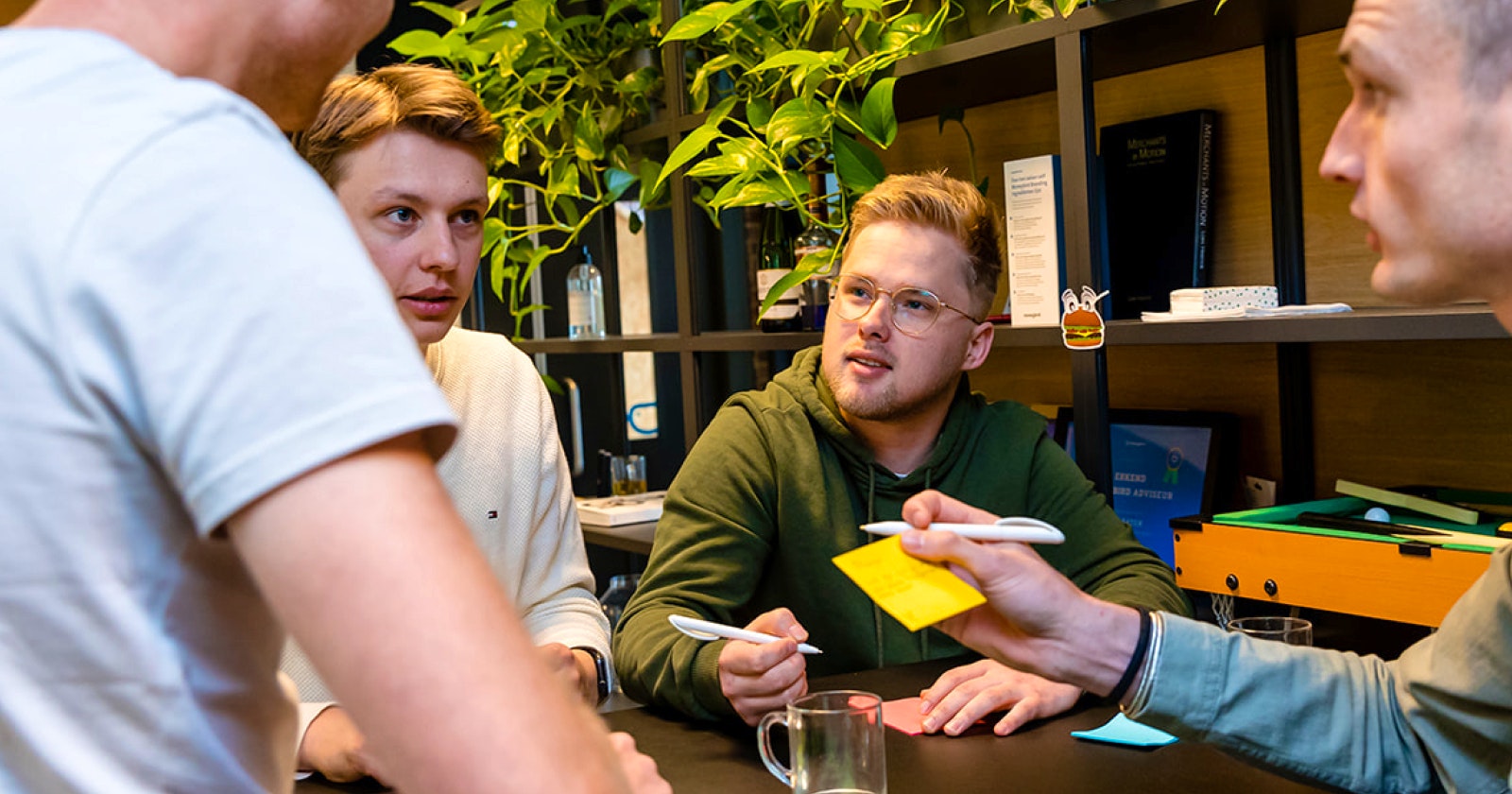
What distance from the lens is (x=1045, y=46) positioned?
2.14 m

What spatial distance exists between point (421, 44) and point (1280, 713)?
8.80 feet

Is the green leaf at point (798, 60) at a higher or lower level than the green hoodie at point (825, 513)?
higher

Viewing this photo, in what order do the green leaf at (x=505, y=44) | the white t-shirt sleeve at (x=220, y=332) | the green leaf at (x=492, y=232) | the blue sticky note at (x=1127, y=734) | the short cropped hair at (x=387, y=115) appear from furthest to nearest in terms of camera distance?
the green leaf at (x=492, y=232) → the green leaf at (x=505, y=44) → the short cropped hair at (x=387, y=115) → the blue sticky note at (x=1127, y=734) → the white t-shirt sleeve at (x=220, y=332)

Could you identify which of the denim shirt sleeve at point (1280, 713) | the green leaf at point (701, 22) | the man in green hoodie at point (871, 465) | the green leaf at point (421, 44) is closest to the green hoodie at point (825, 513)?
the man in green hoodie at point (871, 465)

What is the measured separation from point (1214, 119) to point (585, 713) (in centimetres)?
213

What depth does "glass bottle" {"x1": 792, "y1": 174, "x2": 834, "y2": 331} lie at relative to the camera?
8.51 feet

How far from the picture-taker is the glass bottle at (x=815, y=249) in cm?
259

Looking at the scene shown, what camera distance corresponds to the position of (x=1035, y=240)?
2191 millimetres

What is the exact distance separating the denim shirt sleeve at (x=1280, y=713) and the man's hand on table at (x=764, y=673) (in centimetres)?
41

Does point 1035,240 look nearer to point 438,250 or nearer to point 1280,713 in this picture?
point 438,250

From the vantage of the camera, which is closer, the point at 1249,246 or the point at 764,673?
the point at 764,673

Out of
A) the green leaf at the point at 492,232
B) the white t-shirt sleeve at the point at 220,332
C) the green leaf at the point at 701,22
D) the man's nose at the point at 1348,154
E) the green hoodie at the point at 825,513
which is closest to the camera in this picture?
the white t-shirt sleeve at the point at 220,332

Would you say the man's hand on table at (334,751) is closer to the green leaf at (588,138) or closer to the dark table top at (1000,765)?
the dark table top at (1000,765)

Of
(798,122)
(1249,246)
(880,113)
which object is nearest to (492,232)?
(798,122)
